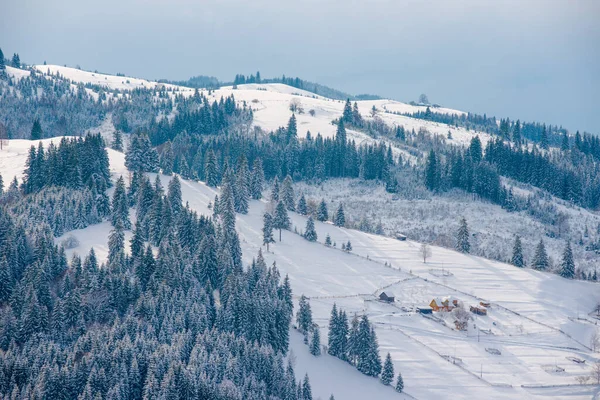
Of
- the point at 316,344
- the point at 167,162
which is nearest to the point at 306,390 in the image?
the point at 316,344

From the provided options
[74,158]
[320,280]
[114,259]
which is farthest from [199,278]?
[74,158]

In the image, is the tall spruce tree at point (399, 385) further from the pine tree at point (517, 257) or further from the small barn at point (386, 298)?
the pine tree at point (517, 257)

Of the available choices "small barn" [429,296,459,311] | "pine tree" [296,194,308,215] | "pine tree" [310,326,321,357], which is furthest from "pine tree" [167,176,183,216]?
"small barn" [429,296,459,311]

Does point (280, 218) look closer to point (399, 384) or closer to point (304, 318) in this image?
point (304, 318)

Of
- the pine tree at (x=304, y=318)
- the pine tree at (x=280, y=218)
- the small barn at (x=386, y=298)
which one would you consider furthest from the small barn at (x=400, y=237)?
the pine tree at (x=304, y=318)

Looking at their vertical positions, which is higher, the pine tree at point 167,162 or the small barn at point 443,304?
the pine tree at point 167,162

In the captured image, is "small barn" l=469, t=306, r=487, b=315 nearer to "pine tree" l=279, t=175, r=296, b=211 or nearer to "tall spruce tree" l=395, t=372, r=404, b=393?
"tall spruce tree" l=395, t=372, r=404, b=393
